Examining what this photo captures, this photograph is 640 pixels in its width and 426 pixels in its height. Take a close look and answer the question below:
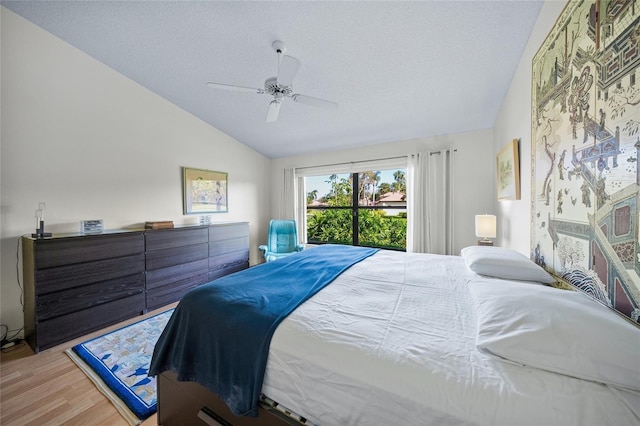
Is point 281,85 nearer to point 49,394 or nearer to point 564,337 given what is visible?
point 564,337

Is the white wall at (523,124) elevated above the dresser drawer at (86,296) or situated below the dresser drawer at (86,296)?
above

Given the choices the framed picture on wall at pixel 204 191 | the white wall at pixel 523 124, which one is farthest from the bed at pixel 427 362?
the framed picture on wall at pixel 204 191

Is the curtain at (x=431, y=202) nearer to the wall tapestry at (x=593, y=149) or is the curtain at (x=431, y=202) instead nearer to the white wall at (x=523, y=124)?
the white wall at (x=523, y=124)

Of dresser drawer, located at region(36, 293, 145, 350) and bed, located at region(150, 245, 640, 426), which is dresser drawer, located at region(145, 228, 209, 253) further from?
bed, located at region(150, 245, 640, 426)

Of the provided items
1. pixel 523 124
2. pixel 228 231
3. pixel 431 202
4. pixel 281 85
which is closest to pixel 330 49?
pixel 281 85

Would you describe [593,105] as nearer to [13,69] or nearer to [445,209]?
[445,209]

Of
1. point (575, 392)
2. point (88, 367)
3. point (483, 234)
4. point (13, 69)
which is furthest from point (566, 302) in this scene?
point (13, 69)

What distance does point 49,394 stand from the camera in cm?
158

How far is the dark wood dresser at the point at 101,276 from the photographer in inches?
80.2

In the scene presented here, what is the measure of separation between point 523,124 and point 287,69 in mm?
2060

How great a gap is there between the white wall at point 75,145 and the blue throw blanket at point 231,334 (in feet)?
7.27

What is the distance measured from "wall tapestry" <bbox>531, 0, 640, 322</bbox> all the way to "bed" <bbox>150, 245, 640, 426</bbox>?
18 centimetres

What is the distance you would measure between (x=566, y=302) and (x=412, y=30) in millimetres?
2058

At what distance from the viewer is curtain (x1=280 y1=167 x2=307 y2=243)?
15.6ft
